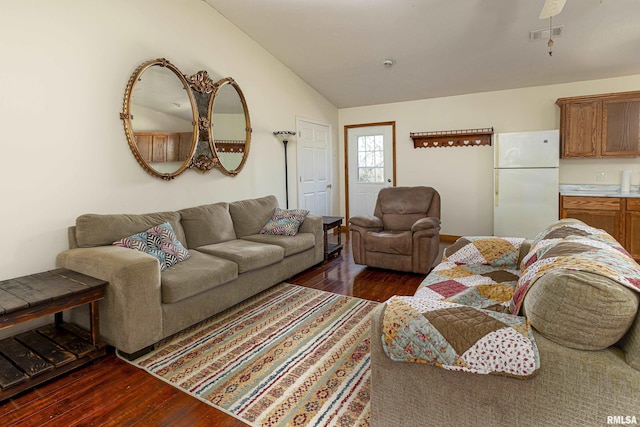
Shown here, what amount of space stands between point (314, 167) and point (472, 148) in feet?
8.16

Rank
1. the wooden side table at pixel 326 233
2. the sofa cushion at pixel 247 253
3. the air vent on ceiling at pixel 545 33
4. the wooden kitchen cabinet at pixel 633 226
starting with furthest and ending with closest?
the wooden side table at pixel 326 233 < the wooden kitchen cabinet at pixel 633 226 < the air vent on ceiling at pixel 545 33 < the sofa cushion at pixel 247 253

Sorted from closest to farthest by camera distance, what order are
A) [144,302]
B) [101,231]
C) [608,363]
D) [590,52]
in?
[608,363] → [144,302] → [101,231] → [590,52]

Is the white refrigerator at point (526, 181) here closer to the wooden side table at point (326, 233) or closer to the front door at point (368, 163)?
the front door at point (368, 163)

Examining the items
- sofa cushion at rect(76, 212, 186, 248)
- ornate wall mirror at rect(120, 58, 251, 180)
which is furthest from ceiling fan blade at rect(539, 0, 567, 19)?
sofa cushion at rect(76, 212, 186, 248)

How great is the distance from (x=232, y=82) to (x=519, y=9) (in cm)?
301

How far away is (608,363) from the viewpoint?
1081 mm

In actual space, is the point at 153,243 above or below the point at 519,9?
below

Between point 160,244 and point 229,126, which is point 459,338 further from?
point 229,126

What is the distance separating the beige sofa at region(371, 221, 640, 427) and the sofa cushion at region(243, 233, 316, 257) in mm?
2428

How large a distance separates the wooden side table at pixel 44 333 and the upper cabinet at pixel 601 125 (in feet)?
17.4

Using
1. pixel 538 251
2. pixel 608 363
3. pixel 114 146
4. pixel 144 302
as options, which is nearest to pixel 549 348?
pixel 608 363

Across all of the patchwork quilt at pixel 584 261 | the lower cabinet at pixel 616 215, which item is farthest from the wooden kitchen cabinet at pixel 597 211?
the patchwork quilt at pixel 584 261

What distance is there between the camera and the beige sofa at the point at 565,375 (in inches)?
41.9

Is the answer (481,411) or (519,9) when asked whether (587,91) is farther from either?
(481,411)
